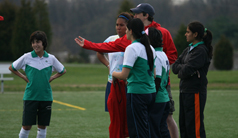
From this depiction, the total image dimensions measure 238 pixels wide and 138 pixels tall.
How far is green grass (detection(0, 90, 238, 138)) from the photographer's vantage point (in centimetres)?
714

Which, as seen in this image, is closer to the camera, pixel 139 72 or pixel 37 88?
pixel 139 72

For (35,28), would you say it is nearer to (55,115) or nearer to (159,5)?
(55,115)

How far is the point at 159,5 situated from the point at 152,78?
11216 cm

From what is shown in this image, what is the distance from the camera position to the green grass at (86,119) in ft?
23.4

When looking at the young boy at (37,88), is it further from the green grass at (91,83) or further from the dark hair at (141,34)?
the green grass at (91,83)

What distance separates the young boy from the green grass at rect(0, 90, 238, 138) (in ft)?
5.19

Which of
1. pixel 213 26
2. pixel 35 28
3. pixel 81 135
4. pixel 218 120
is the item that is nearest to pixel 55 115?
pixel 81 135

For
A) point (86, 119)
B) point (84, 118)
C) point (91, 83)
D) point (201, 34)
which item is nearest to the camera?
point (201, 34)

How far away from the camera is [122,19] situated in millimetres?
5223

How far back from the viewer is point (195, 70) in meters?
4.93

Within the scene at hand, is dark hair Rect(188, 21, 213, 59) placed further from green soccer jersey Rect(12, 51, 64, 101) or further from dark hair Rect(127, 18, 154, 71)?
green soccer jersey Rect(12, 51, 64, 101)

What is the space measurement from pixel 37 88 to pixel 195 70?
2279 mm

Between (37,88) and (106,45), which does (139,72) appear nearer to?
(106,45)

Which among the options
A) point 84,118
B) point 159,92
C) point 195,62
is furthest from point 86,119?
point 195,62
